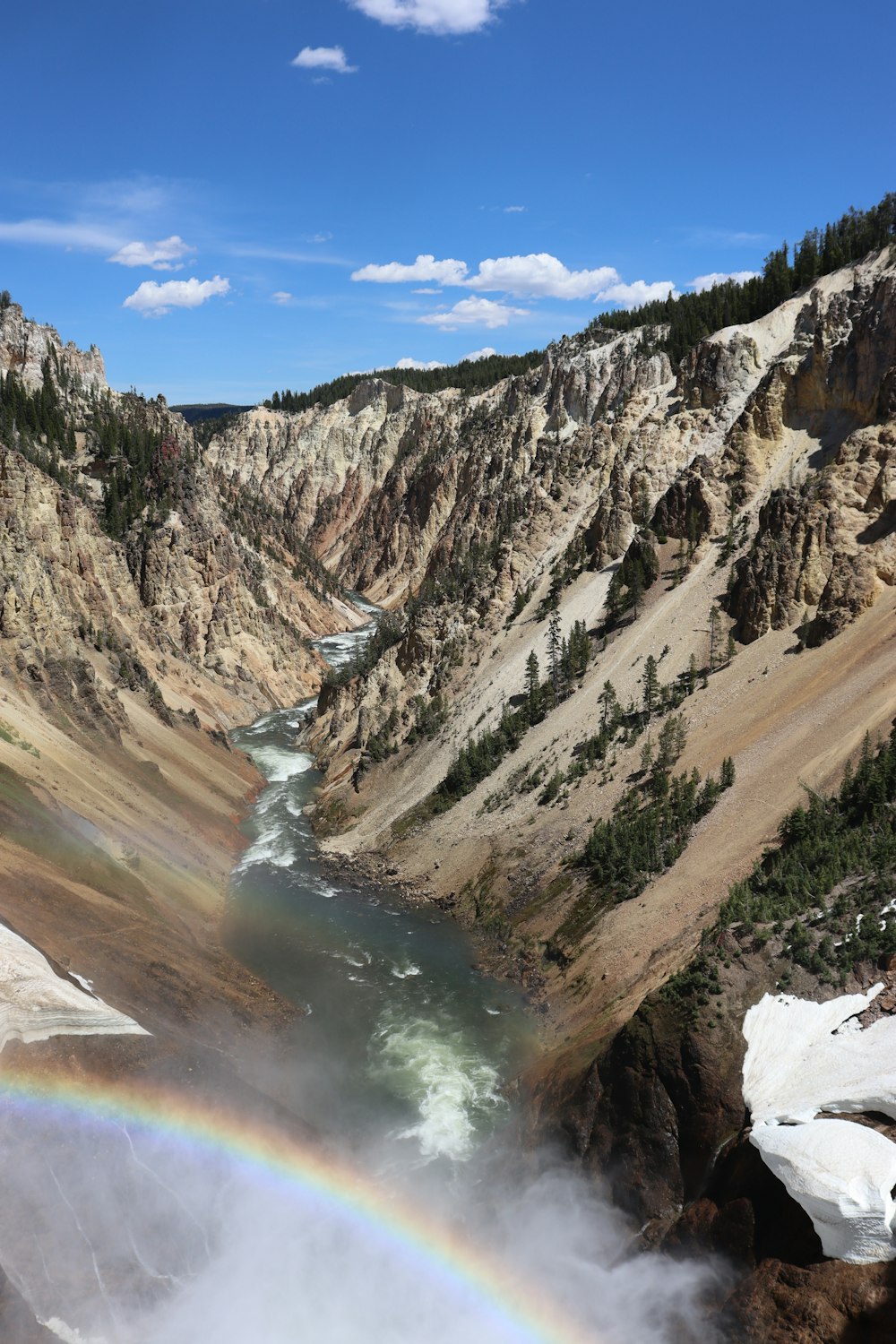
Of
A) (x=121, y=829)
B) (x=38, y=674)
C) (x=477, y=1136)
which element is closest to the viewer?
(x=477, y=1136)

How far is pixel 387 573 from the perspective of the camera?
120125 mm

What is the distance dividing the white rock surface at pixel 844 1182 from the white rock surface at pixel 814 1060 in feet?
1.64

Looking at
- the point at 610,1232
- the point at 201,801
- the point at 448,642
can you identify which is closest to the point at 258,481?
the point at 448,642

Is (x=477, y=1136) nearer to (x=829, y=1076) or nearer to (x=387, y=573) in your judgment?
(x=829, y=1076)

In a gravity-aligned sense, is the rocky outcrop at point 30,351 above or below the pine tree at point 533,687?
above

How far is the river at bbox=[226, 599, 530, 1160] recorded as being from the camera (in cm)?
2064

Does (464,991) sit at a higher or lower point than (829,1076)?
lower

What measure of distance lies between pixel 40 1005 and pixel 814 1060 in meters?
13.0

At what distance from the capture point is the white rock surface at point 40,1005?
1535 cm

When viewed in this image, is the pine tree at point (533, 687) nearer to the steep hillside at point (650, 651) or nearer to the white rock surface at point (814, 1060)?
the steep hillside at point (650, 651)

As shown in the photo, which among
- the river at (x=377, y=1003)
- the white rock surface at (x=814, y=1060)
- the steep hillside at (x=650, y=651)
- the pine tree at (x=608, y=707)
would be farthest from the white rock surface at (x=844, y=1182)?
the pine tree at (x=608, y=707)

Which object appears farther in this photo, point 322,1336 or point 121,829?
point 121,829

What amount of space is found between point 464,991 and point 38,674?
23254 millimetres

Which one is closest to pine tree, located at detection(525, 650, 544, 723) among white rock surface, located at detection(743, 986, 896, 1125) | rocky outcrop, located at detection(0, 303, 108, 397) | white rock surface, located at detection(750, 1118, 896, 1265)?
white rock surface, located at detection(743, 986, 896, 1125)
